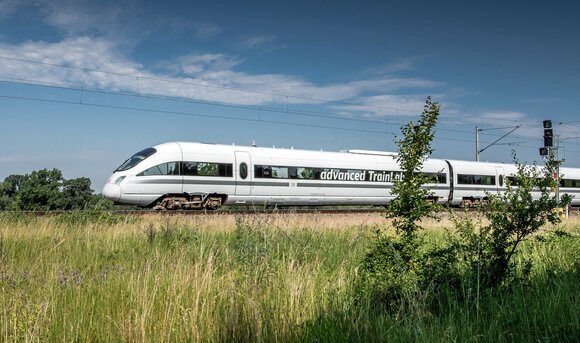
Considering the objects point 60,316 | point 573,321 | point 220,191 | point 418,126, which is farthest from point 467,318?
point 220,191

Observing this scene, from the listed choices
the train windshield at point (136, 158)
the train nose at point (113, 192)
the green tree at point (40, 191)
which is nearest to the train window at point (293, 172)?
the train windshield at point (136, 158)

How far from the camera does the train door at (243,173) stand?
73.8 feet

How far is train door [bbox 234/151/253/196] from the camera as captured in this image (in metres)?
22.5

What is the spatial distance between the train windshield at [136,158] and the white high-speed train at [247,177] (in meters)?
0.06

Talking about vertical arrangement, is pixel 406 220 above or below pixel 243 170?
below

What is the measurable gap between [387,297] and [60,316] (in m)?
3.17

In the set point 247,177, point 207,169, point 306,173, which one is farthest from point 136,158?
point 306,173

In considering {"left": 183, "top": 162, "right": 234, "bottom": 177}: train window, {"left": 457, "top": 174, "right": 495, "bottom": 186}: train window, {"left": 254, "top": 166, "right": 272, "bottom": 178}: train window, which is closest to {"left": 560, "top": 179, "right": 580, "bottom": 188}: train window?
{"left": 457, "top": 174, "right": 495, "bottom": 186}: train window

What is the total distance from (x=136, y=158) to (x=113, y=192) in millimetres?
1655

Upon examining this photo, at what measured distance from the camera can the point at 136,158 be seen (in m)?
21.1

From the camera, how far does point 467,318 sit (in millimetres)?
4797

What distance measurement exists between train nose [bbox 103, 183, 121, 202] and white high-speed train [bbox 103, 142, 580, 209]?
4 cm

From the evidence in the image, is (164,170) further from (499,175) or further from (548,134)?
(499,175)

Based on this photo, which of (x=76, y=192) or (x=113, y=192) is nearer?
(x=113, y=192)
